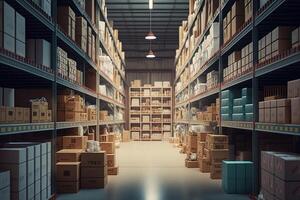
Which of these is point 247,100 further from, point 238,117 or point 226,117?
point 226,117

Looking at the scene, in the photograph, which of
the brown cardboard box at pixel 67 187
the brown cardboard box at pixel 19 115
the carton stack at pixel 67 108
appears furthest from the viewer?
the carton stack at pixel 67 108

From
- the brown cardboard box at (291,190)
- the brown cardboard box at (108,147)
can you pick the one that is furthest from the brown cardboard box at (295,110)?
the brown cardboard box at (108,147)

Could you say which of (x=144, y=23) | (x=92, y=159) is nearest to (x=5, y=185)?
(x=92, y=159)

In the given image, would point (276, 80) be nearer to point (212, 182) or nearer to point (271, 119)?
point (271, 119)

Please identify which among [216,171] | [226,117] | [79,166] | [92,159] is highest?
[226,117]

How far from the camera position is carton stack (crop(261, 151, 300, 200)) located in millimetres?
3578

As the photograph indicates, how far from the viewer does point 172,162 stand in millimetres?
9406

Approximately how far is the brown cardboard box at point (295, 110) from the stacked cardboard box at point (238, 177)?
76.1 inches

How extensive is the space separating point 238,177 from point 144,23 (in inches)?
492

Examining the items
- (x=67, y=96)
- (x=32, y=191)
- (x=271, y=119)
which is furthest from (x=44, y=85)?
(x=271, y=119)

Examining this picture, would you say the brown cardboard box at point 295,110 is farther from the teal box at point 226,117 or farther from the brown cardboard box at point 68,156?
the brown cardboard box at point 68,156

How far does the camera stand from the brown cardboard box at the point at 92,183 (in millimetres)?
5965

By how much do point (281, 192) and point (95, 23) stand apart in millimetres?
6446

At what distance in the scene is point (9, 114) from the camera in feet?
11.7
